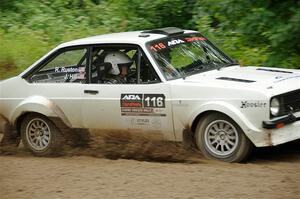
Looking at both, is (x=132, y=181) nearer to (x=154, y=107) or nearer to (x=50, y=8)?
(x=154, y=107)

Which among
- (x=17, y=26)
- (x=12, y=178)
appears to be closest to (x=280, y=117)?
(x=12, y=178)

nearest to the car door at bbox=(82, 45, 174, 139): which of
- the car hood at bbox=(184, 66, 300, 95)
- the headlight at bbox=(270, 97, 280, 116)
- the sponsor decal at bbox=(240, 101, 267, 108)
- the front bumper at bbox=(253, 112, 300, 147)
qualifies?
the car hood at bbox=(184, 66, 300, 95)

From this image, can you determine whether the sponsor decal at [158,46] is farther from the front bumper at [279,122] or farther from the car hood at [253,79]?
the front bumper at [279,122]

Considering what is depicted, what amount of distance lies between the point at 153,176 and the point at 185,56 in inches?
80.0

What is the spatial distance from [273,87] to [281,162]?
892 millimetres

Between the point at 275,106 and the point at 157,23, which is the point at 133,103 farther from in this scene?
the point at 157,23

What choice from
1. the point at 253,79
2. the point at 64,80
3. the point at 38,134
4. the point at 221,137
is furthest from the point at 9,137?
the point at 253,79

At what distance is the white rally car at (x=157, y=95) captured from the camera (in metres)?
6.46

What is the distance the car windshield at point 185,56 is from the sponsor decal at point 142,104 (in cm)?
31

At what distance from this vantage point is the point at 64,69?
788cm

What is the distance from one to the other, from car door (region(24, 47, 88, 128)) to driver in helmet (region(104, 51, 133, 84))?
0.36m

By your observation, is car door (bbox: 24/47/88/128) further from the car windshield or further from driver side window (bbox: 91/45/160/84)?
the car windshield

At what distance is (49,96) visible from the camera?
25.6 feet

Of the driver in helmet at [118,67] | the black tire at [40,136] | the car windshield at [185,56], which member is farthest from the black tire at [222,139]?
the black tire at [40,136]
